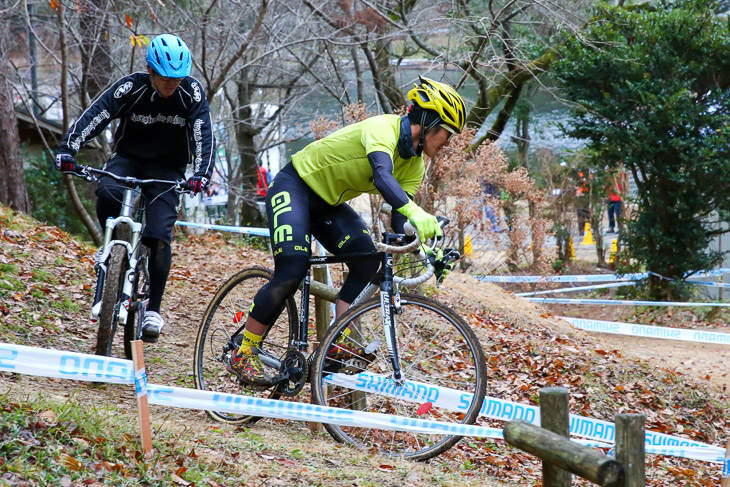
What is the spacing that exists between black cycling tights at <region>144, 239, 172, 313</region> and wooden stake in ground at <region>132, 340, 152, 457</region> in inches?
64.1

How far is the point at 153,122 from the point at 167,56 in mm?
560

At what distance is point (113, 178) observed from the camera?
4.95 meters

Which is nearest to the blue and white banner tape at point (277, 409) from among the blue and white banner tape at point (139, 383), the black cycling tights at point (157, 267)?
the blue and white banner tape at point (139, 383)

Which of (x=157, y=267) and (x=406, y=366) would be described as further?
(x=157, y=267)

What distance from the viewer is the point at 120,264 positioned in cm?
478

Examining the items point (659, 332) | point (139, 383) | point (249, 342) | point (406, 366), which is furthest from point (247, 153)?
point (139, 383)

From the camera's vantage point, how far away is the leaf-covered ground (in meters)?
3.53

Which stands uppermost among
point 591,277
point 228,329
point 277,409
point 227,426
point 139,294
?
point 591,277

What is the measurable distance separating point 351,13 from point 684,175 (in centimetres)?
669

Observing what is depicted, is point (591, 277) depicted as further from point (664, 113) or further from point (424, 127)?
point (424, 127)

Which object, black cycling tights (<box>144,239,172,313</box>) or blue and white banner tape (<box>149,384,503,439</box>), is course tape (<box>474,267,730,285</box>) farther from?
blue and white banner tape (<box>149,384,503,439</box>)

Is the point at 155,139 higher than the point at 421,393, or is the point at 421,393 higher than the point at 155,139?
the point at 155,139

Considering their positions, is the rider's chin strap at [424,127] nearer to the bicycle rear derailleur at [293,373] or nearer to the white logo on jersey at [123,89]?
the bicycle rear derailleur at [293,373]

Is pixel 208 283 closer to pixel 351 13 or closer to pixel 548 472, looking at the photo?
pixel 351 13
